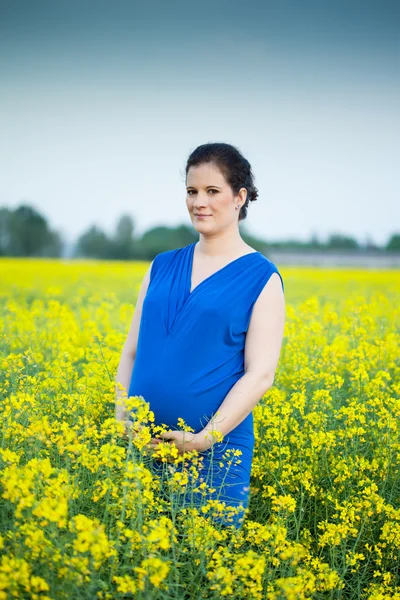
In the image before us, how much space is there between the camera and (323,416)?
3453 mm

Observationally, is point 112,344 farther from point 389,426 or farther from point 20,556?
point 20,556

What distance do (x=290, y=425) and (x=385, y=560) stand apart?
84 cm

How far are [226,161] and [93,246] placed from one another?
39.6 meters

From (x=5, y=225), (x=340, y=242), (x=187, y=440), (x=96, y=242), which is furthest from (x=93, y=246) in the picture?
(x=187, y=440)

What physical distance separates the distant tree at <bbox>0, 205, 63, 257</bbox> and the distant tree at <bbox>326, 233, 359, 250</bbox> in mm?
20674

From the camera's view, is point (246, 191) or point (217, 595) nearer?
point (217, 595)

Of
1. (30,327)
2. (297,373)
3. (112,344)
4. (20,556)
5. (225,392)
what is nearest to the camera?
(20,556)

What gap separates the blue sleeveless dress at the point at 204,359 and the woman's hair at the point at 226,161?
1.38 ft

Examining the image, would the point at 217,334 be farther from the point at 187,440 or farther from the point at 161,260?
the point at 161,260

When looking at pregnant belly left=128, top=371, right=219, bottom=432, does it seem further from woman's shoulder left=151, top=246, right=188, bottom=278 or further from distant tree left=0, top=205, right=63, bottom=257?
distant tree left=0, top=205, right=63, bottom=257

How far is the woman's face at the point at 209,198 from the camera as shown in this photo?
3088 millimetres

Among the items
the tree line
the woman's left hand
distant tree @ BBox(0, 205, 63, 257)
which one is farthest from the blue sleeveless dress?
distant tree @ BBox(0, 205, 63, 257)

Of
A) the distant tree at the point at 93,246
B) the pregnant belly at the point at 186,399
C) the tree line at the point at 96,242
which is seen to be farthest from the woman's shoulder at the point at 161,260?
the distant tree at the point at 93,246

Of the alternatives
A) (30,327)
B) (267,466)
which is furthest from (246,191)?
(30,327)
